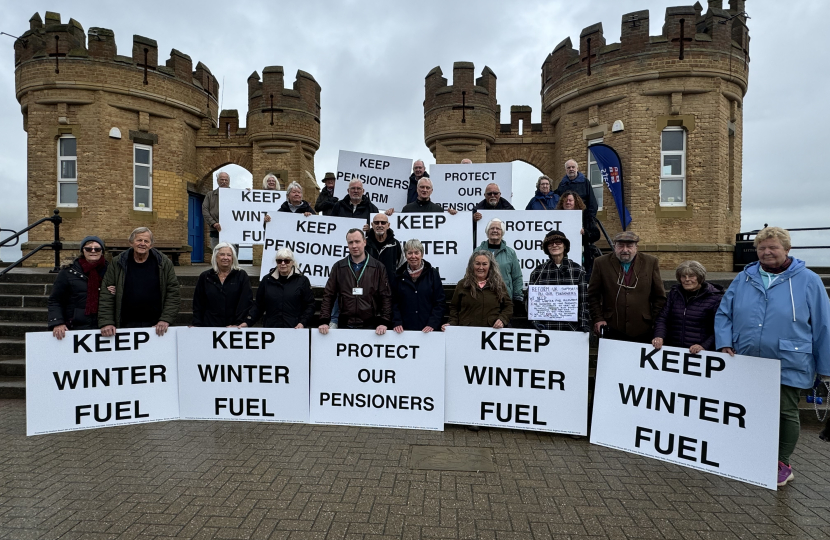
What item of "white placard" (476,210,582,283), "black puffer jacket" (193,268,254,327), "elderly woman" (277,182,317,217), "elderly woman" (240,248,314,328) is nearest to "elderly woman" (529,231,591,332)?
"white placard" (476,210,582,283)

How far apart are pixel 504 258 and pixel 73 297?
464cm

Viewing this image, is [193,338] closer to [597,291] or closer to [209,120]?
[597,291]

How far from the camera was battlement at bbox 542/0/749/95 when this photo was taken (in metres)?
12.5

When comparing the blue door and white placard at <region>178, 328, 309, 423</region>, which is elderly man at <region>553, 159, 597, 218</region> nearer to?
white placard at <region>178, 328, 309, 423</region>

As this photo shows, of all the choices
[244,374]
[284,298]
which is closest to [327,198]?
[284,298]

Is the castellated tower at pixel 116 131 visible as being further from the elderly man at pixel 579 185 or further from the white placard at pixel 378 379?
the white placard at pixel 378 379

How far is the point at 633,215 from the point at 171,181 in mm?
14040

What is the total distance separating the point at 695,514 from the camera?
130 inches

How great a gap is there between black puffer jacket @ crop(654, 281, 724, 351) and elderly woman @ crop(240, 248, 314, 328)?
11.6 feet

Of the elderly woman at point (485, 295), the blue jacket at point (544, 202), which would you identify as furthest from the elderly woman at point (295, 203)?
the blue jacket at point (544, 202)

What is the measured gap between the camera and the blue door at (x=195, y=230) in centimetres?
1731

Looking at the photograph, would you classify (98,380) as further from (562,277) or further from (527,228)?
(527,228)

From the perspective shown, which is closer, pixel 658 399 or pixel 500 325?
pixel 658 399

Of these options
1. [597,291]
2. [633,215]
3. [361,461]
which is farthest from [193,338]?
[633,215]
